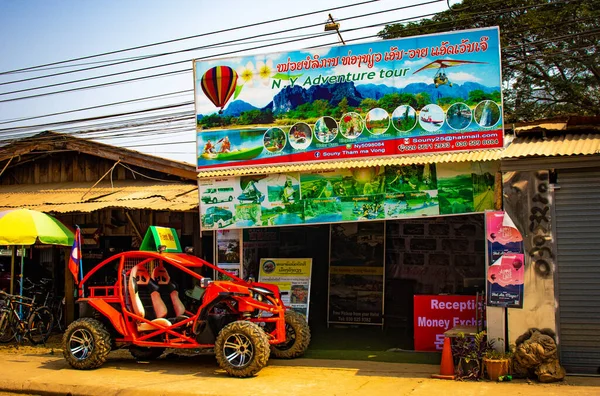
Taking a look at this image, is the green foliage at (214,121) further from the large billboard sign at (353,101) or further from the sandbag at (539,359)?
the sandbag at (539,359)

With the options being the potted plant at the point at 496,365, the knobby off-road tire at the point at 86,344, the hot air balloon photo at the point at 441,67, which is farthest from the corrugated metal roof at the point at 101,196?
the potted plant at the point at 496,365

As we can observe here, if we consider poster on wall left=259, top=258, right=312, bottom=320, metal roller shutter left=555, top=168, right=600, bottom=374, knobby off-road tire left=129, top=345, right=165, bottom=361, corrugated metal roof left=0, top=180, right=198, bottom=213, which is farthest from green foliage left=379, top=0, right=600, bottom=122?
knobby off-road tire left=129, top=345, right=165, bottom=361

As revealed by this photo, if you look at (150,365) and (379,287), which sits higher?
(379,287)

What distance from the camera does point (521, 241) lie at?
9.80 meters

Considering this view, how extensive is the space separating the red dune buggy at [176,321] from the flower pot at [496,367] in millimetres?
3282

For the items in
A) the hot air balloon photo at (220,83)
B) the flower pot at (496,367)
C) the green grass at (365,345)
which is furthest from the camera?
the hot air balloon photo at (220,83)

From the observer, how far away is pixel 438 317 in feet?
39.2

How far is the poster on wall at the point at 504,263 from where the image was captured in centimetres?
973

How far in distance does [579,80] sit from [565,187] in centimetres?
1833

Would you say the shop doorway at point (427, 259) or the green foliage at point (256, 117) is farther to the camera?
the shop doorway at point (427, 259)

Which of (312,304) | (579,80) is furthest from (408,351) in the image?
(579,80)

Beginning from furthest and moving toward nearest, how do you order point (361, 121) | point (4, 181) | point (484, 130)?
point (4, 181) < point (361, 121) < point (484, 130)

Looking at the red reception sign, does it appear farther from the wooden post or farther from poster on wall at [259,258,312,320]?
the wooden post

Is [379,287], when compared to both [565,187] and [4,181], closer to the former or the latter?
[565,187]
